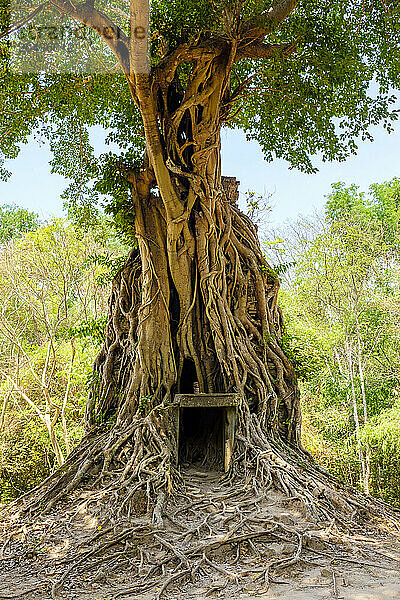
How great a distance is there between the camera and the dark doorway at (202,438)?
6207 millimetres

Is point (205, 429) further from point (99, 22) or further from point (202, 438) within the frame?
point (99, 22)

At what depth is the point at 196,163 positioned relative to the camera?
5777mm

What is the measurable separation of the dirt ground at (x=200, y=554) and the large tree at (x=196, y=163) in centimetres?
48

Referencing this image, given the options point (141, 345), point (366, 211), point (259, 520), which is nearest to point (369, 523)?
point (259, 520)

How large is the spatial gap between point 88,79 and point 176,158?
179cm

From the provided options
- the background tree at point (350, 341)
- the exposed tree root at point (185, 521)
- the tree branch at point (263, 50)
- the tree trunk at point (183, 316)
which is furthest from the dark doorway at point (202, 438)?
the background tree at point (350, 341)

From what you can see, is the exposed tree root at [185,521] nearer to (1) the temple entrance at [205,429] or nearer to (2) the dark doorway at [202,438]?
(1) the temple entrance at [205,429]

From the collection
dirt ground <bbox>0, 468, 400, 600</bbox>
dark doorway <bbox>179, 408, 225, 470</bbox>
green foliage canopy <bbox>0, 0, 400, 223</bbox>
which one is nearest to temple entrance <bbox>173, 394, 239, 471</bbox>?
dark doorway <bbox>179, 408, 225, 470</bbox>

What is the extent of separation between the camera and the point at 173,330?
20.5ft

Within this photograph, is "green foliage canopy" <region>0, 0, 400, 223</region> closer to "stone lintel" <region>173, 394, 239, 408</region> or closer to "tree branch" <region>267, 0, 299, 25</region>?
"tree branch" <region>267, 0, 299, 25</region>

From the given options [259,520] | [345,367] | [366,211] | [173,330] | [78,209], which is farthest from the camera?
[366,211]

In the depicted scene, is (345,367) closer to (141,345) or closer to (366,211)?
(366,211)

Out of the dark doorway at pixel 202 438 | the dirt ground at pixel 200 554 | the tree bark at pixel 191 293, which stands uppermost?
the tree bark at pixel 191 293

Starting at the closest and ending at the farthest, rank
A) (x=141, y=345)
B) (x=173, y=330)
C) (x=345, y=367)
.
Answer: (x=141, y=345), (x=173, y=330), (x=345, y=367)
